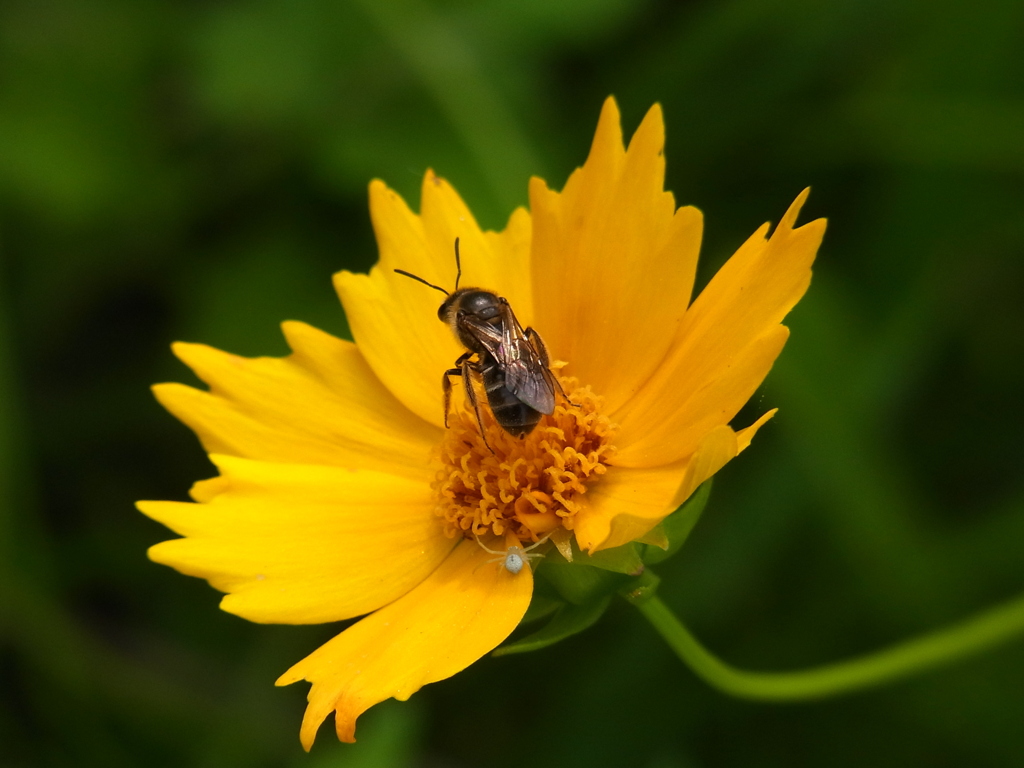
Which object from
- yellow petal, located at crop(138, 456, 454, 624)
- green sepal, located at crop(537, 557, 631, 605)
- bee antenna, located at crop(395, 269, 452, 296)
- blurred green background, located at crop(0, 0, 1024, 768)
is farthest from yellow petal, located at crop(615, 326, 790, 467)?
blurred green background, located at crop(0, 0, 1024, 768)

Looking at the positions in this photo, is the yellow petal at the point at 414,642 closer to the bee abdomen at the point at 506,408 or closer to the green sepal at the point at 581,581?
the green sepal at the point at 581,581

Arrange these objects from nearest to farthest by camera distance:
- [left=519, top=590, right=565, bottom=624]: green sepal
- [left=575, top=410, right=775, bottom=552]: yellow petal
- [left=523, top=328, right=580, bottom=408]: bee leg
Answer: [left=575, top=410, right=775, bottom=552]: yellow petal, [left=519, top=590, right=565, bottom=624]: green sepal, [left=523, top=328, right=580, bottom=408]: bee leg

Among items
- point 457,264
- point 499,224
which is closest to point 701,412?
point 457,264

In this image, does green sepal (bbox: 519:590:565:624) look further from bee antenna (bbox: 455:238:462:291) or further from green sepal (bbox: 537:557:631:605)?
bee antenna (bbox: 455:238:462:291)

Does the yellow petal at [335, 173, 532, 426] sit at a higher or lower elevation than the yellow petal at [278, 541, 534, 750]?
higher

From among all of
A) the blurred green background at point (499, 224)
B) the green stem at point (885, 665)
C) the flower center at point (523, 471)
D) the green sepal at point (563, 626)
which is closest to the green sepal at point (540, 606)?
the green sepal at point (563, 626)

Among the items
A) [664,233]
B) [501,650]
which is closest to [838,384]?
[664,233]

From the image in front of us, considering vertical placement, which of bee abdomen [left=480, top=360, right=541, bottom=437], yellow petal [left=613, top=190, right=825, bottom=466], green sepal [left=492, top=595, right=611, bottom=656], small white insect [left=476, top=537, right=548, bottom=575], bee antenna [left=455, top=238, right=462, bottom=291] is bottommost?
green sepal [left=492, top=595, right=611, bottom=656]
